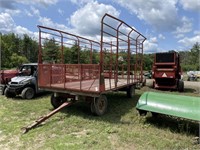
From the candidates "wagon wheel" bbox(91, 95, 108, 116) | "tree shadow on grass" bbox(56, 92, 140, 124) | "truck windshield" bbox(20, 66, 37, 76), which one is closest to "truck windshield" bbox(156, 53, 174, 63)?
"tree shadow on grass" bbox(56, 92, 140, 124)

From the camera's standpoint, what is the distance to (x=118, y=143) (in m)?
4.21

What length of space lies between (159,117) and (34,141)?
3458 millimetres

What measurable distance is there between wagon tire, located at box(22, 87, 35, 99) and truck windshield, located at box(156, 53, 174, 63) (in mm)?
7225

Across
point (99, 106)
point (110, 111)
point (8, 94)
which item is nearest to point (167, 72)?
point (110, 111)

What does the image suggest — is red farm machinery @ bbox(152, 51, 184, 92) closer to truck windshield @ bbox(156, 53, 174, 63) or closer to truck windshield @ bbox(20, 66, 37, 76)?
truck windshield @ bbox(156, 53, 174, 63)

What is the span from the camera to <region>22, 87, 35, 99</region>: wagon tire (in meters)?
9.05

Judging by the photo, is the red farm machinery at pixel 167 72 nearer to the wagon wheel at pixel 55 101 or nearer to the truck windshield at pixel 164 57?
the truck windshield at pixel 164 57

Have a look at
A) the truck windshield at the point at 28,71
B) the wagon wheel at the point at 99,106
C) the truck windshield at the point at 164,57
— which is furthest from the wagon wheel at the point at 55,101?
the truck windshield at the point at 164,57

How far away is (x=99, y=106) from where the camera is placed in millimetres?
6188

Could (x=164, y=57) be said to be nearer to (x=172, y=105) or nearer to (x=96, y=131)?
(x=172, y=105)

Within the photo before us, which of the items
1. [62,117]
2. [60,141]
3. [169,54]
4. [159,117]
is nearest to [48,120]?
[62,117]

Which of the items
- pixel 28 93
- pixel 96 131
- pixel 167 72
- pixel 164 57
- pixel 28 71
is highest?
pixel 164 57

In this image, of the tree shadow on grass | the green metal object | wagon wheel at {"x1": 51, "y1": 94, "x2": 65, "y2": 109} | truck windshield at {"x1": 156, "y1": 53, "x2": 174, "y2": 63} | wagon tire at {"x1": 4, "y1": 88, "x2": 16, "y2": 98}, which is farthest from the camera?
truck windshield at {"x1": 156, "y1": 53, "x2": 174, "y2": 63}

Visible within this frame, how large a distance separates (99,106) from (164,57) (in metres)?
7.17
